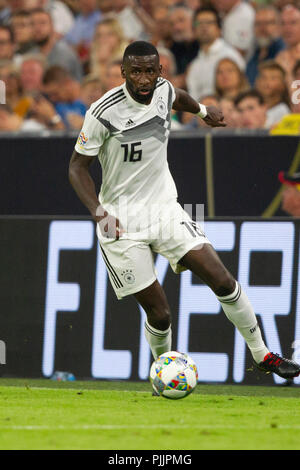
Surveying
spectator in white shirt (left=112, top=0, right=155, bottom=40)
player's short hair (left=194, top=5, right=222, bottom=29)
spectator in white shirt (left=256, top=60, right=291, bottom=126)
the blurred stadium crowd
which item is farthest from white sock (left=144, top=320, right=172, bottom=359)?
spectator in white shirt (left=112, top=0, right=155, bottom=40)

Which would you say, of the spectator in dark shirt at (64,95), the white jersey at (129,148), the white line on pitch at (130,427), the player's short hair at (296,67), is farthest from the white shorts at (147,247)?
the spectator in dark shirt at (64,95)

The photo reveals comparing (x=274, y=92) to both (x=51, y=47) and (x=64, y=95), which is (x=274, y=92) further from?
(x=51, y=47)

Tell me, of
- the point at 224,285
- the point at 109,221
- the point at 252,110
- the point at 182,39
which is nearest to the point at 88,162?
the point at 109,221

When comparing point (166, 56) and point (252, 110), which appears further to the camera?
point (166, 56)

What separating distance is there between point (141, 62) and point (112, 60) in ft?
19.3

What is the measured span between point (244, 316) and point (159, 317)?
0.61 metres

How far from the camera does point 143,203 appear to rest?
7625mm

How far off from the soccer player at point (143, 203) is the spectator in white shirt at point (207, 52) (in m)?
5.01

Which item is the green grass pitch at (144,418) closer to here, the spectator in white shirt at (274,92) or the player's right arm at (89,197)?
the player's right arm at (89,197)

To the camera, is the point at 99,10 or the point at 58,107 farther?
the point at 99,10

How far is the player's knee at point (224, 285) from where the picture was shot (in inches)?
290
